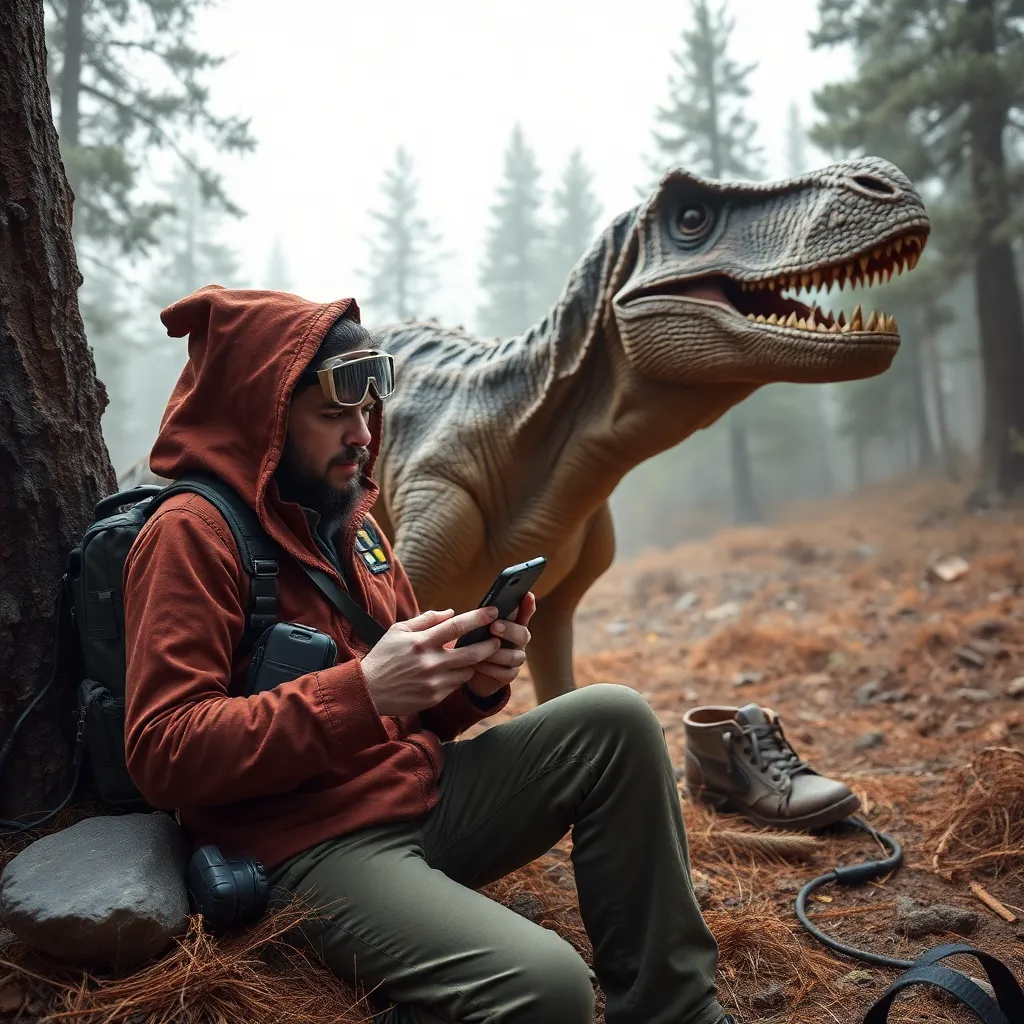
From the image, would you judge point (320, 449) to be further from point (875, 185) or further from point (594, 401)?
point (875, 185)

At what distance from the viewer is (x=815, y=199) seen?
2816 millimetres

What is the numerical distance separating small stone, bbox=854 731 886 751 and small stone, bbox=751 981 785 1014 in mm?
2500

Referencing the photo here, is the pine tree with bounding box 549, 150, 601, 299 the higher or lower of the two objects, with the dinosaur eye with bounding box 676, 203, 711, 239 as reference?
higher

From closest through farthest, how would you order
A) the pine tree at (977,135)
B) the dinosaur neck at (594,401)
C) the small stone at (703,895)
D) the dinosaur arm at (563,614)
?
the small stone at (703,895) → the dinosaur neck at (594,401) → the dinosaur arm at (563,614) → the pine tree at (977,135)

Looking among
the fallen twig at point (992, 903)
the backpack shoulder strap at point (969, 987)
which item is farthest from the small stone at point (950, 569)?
the backpack shoulder strap at point (969, 987)

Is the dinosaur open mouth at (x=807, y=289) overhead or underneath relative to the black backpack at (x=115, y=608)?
overhead

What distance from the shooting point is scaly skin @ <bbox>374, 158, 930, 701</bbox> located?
109 inches

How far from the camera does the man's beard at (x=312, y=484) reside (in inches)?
84.0

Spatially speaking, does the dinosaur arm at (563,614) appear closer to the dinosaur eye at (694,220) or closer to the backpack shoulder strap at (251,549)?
the dinosaur eye at (694,220)

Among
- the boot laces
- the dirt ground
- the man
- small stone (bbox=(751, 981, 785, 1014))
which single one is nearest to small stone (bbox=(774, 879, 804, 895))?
the dirt ground

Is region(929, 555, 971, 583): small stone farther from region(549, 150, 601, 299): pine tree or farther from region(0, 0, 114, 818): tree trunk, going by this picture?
region(549, 150, 601, 299): pine tree

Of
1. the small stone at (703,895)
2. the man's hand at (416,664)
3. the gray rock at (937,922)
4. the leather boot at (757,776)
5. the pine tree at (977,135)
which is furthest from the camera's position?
the pine tree at (977,135)

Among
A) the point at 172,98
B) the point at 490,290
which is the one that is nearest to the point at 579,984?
the point at 172,98

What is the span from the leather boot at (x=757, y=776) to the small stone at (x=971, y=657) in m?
2.58
